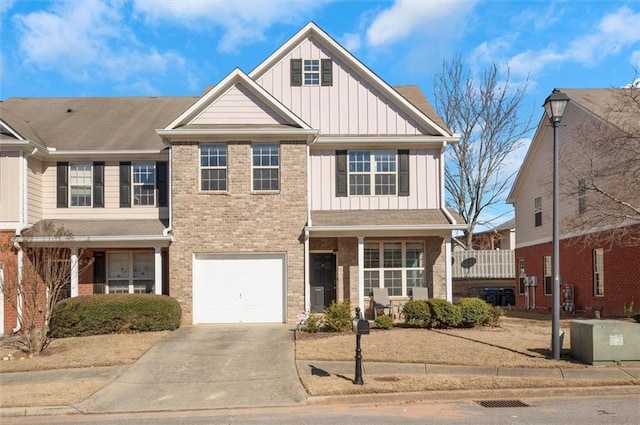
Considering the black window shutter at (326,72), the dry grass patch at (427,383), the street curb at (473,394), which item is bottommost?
the street curb at (473,394)

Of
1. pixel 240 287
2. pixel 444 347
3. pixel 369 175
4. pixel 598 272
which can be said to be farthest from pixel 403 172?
pixel 598 272

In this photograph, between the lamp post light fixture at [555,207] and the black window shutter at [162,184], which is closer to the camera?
the lamp post light fixture at [555,207]

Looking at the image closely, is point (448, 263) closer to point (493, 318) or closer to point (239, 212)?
point (493, 318)

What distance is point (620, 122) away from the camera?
70.8 ft

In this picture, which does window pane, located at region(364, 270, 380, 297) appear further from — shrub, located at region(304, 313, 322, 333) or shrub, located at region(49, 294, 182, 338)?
shrub, located at region(49, 294, 182, 338)

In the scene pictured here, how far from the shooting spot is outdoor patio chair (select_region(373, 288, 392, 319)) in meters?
19.9

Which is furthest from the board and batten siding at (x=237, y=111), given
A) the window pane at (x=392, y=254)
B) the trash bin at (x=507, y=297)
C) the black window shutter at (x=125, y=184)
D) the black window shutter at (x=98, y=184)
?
the trash bin at (x=507, y=297)

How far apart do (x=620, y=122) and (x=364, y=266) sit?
9.96m

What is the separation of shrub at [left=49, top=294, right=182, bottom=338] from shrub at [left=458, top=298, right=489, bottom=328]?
8269mm

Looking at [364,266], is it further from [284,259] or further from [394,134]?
[394,134]

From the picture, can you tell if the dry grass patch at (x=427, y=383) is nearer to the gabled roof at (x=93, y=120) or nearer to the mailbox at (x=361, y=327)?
the mailbox at (x=361, y=327)

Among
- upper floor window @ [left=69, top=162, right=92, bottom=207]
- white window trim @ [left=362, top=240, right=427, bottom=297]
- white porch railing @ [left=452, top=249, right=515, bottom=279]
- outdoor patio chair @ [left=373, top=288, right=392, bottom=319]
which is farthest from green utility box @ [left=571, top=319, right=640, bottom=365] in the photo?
white porch railing @ [left=452, top=249, right=515, bottom=279]

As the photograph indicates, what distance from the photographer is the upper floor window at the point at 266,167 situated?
19969 millimetres

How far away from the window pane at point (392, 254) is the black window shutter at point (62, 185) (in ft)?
35.2
